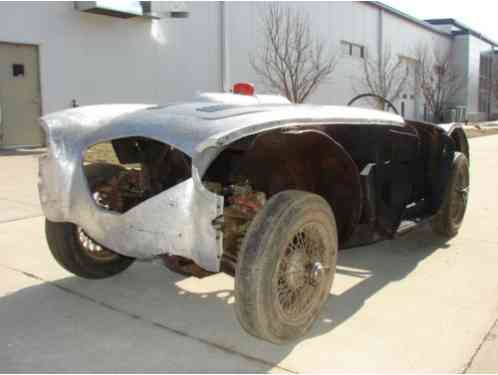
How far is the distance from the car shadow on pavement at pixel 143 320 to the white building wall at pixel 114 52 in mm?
10325

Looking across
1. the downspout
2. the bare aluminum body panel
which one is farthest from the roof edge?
the bare aluminum body panel

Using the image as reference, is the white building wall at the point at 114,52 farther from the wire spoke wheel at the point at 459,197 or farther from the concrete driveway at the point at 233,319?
the wire spoke wheel at the point at 459,197

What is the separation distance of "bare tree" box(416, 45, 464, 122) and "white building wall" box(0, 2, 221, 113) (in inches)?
649

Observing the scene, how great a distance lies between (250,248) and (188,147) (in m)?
0.55

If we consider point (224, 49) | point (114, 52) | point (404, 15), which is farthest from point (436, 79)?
point (114, 52)

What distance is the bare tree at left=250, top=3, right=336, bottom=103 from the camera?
65.4 feet

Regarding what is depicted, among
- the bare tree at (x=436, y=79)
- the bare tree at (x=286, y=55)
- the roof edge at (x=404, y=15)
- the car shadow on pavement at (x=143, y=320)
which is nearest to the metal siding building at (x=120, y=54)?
the bare tree at (x=286, y=55)

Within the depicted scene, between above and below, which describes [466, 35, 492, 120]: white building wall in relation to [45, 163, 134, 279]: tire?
above

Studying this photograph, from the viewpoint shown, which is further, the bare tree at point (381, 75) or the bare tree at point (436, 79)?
the bare tree at point (436, 79)

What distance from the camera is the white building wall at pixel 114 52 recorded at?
509 inches

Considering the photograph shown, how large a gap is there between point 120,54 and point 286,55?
7.42m

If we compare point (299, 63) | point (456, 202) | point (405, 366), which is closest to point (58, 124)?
point (405, 366)

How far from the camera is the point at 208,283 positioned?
3873 mm

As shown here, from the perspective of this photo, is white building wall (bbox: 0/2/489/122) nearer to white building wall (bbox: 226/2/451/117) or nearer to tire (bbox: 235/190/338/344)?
white building wall (bbox: 226/2/451/117)
